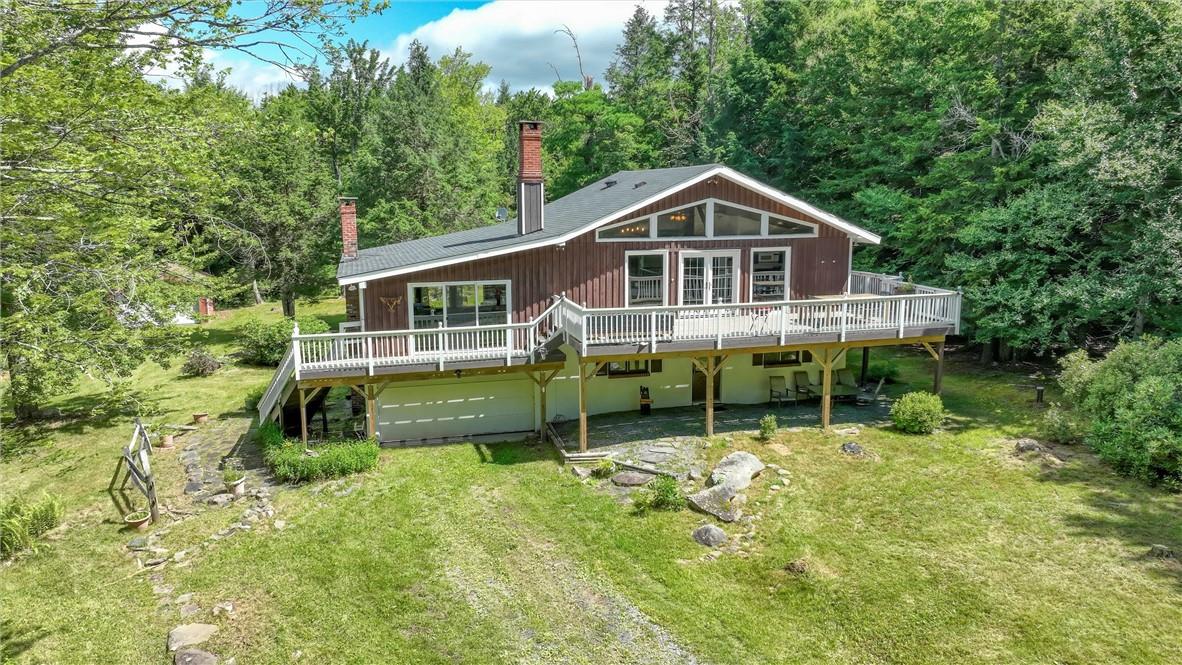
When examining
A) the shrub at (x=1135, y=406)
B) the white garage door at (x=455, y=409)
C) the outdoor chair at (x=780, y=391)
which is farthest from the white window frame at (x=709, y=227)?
the shrub at (x=1135, y=406)

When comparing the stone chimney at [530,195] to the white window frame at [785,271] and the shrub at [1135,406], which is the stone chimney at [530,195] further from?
the shrub at [1135,406]

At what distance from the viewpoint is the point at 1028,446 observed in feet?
47.0

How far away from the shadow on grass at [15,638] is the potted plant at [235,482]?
413 centimetres

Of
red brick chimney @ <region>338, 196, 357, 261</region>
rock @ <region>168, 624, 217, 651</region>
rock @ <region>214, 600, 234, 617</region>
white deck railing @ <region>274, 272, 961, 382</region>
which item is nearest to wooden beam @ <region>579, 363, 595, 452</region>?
white deck railing @ <region>274, 272, 961, 382</region>

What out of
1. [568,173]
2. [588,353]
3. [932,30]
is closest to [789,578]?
[588,353]

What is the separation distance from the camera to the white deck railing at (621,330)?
46.9 feet

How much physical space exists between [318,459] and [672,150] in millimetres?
29108

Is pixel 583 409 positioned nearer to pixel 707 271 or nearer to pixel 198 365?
pixel 707 271

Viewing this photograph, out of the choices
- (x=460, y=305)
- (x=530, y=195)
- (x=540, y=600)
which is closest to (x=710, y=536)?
(x=540, y=600)

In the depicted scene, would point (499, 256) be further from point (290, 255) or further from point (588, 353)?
point (290, 255)

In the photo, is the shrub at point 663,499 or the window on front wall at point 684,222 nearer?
the shrub at point 663,499

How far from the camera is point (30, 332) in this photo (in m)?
8.95

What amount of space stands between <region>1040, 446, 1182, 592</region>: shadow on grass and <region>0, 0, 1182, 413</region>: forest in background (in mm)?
6005

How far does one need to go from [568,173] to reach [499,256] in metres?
25.1
